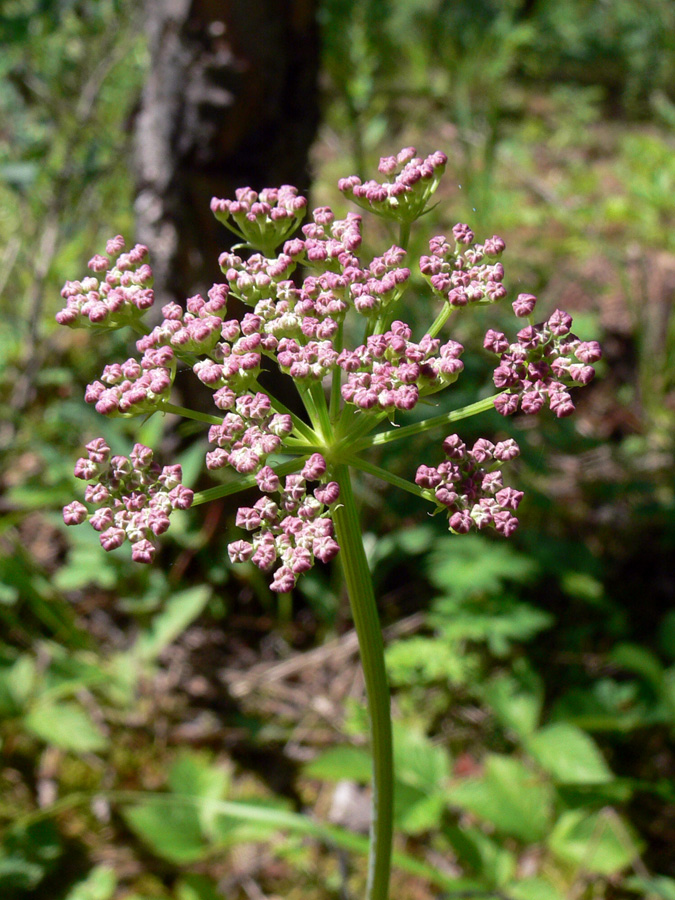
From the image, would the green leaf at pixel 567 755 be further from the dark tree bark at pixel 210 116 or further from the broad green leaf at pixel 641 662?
the dark tree bark at pixel 210 116

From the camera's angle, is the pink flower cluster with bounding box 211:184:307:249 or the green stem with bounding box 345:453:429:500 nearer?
the green stem with bounding box 345:453:429:500

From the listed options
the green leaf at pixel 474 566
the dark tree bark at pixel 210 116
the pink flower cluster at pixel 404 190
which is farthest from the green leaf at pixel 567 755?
the dark tree bark at pixel 210 116

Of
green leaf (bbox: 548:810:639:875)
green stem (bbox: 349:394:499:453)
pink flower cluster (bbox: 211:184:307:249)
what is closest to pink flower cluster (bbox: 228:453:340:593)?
green stem (bbox: 349:394:499:453)

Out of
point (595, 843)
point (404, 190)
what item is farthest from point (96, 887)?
point (404, 190)

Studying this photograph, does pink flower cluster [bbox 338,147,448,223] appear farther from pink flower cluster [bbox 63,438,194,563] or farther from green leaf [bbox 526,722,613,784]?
green leaf [bbox 526,722,613,784]

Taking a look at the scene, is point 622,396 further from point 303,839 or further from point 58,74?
point 58,74

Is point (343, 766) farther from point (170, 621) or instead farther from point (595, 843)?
point (170, 621)

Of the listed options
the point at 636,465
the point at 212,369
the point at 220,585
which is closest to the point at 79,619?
the point at 220,585
